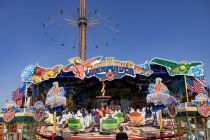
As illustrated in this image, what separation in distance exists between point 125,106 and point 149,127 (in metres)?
10.00

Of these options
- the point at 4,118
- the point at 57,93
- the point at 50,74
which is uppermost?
the point at 50,74

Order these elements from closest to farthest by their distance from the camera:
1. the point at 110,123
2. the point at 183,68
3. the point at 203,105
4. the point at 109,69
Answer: the point at 203,105, the point at 110,123, the point at 183,68, the point at 109,69

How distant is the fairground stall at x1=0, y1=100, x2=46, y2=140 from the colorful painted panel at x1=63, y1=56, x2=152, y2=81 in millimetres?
10098

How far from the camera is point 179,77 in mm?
25188

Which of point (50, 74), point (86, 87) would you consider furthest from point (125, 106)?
point (50, 74)

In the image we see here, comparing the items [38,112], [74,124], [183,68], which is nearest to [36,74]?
[74,124]

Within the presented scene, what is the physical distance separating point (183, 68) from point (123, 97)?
26.8ft

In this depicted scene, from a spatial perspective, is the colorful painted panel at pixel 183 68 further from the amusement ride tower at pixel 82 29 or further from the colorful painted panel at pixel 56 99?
the amusement ride tower at pixel 82 29

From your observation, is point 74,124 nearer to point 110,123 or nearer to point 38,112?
point 110,123

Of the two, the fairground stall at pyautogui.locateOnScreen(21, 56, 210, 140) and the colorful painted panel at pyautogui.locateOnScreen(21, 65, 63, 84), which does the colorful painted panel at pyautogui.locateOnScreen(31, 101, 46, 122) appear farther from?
the colorful painted panel at pyautogui.locateOnScreen(21, 65, 63, 84)

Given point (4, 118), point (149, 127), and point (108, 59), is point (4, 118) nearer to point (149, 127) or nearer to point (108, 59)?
point (149, 127)

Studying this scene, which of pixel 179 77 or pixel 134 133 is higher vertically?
pixel 179 77

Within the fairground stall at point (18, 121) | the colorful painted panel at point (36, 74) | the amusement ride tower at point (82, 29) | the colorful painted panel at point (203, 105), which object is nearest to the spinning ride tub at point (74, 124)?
the fairground stall at point (18, 121)

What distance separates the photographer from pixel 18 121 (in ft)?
45.1
